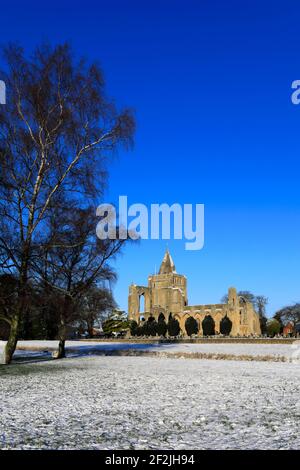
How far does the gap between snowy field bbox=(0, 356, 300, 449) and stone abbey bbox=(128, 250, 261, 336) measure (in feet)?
155

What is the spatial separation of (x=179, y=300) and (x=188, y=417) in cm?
6643

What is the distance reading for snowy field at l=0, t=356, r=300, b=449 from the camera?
5.13m

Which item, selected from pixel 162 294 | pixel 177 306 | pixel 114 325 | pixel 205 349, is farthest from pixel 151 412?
pixel 162 294

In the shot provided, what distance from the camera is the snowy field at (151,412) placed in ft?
16.8

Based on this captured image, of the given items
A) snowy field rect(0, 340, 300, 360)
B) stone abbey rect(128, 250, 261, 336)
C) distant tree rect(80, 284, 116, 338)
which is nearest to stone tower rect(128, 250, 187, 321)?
stone abbey rect(128, 250, 261, 336)

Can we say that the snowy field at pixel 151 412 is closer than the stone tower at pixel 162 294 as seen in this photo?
Yes

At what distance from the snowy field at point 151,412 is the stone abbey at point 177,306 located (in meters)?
47.1

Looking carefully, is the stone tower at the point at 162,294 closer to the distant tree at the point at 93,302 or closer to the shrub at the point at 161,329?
the shrub at the point at 161,329

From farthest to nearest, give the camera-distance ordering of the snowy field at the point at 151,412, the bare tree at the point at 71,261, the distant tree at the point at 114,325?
the distant tree at the point at 114,325
the bare tree at the point at 71,261
the snowy field at the point at 151,412

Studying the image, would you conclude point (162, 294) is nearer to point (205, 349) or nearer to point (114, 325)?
point (114, 325)

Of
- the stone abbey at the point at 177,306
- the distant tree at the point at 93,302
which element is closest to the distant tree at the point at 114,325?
the stone abbey at the point at 177,306

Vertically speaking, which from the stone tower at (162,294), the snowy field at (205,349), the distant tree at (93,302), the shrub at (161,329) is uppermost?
the stone tower at (162,294)
